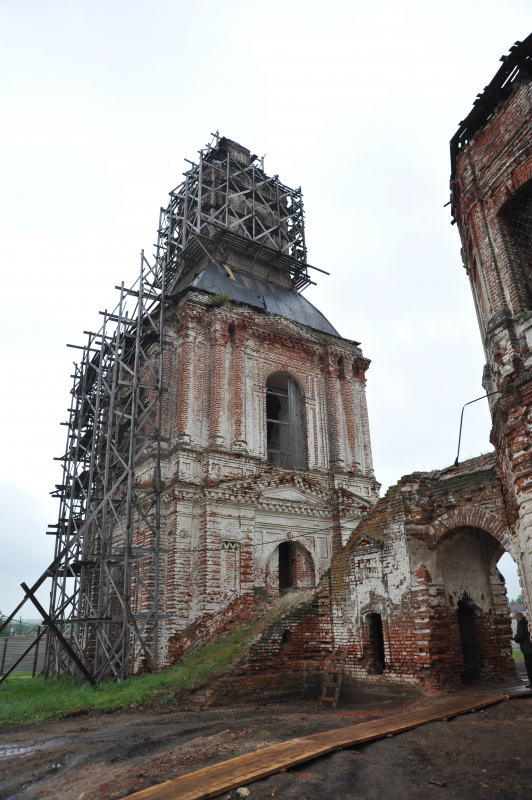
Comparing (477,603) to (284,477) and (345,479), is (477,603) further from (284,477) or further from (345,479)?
(345,479)

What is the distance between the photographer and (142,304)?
1562 cm

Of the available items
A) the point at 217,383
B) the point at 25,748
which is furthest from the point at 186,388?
the point at 25,748

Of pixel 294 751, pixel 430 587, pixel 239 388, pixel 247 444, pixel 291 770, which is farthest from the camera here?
pixel 239 388

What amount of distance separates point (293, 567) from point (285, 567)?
Result: 0.44 meters

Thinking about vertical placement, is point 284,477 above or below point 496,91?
below

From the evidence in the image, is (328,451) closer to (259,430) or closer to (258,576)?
(259,430)

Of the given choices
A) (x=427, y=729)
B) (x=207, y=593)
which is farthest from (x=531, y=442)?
(x=207, y=593)

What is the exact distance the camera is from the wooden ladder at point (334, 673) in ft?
34.9

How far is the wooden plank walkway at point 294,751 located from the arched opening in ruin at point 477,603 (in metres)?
1.47

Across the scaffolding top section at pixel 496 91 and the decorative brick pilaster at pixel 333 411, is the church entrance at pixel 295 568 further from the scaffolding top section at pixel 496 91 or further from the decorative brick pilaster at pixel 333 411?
the scaffolding top section at pixel 496 91

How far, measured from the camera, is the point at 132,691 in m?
10.8

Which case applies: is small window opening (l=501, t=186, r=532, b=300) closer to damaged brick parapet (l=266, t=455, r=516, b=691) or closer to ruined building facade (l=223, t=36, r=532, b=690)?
ruined building facade (l=223, t=36, r=532, b=690)

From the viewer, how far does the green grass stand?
10.2 m

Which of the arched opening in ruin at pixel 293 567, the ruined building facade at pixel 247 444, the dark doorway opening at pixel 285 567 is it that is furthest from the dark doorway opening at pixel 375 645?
the dark doorway opening at pixel 285 567
